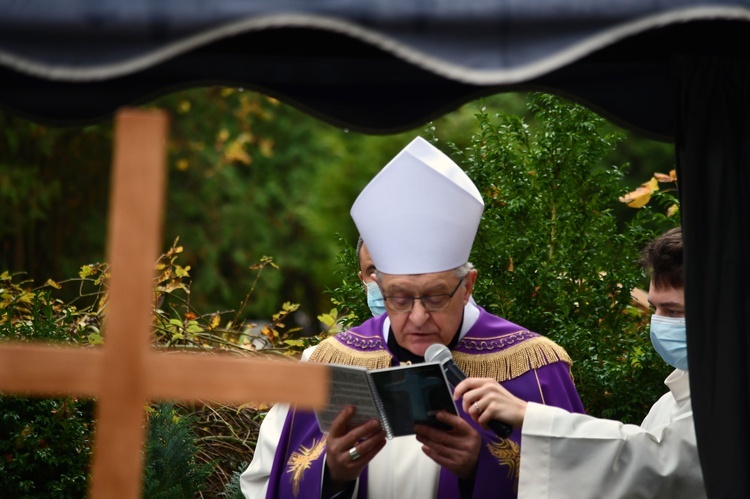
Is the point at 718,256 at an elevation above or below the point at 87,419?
above

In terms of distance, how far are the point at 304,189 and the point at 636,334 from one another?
13374 mm

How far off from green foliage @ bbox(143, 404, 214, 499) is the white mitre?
1283mm

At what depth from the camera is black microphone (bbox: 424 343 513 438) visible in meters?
3.73

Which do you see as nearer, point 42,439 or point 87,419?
point 42,439

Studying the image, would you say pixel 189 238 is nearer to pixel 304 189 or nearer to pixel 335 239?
pixel 304 189

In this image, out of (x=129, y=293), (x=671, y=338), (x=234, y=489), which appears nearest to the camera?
(x=129, y=293)

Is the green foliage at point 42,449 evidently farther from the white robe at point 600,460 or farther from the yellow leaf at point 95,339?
the white robe at point 600,460

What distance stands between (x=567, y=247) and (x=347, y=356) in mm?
1842

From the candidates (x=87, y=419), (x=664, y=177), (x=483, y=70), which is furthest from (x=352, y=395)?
(x=664, y=177)

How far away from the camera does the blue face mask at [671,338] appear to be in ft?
13.5

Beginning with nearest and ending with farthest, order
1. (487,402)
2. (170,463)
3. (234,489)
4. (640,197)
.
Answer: (487,402), (170,463), (234,489), (640,197)

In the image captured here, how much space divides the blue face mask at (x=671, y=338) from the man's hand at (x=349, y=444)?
1100 mm

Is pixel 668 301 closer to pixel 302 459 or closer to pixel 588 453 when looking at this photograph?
pixel 588 453

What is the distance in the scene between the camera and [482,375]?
430 cm
